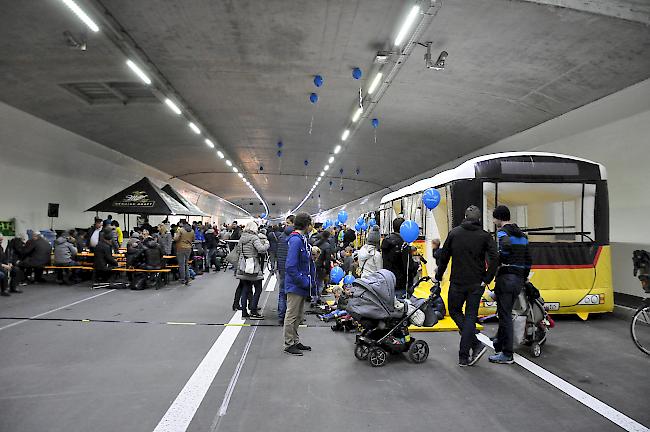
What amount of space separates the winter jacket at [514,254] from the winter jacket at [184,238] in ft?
29.8

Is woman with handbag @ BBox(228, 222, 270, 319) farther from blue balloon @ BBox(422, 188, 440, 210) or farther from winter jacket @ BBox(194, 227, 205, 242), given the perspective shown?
winter jacket @ BBox(194, 227, 205, 242)

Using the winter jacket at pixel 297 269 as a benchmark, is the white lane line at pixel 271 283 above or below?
below

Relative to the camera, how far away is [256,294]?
770 cm

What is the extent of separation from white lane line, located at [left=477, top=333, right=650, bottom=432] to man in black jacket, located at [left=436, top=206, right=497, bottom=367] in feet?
2.12

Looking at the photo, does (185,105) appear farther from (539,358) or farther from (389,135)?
(539,358)

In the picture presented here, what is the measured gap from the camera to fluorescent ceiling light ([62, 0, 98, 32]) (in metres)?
6.98

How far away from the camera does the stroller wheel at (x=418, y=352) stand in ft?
16.8

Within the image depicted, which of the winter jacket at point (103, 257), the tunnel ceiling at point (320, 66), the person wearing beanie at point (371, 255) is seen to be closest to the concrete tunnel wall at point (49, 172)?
the tunnel ceiling at point (320, 66)

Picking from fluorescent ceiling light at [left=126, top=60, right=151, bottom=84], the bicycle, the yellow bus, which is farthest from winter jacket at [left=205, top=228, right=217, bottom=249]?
the bicycle

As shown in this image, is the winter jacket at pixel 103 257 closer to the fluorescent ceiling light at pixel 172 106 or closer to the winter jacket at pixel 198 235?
the winter jacket at pixel 198 235

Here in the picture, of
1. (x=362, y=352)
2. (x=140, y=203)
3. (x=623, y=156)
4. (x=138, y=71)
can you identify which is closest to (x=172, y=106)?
(x=138, y=71)

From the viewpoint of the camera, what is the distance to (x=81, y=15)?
7.34 meters

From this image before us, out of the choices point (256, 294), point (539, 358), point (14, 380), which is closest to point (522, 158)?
point (539, 358)

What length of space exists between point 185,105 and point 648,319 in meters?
13.3
